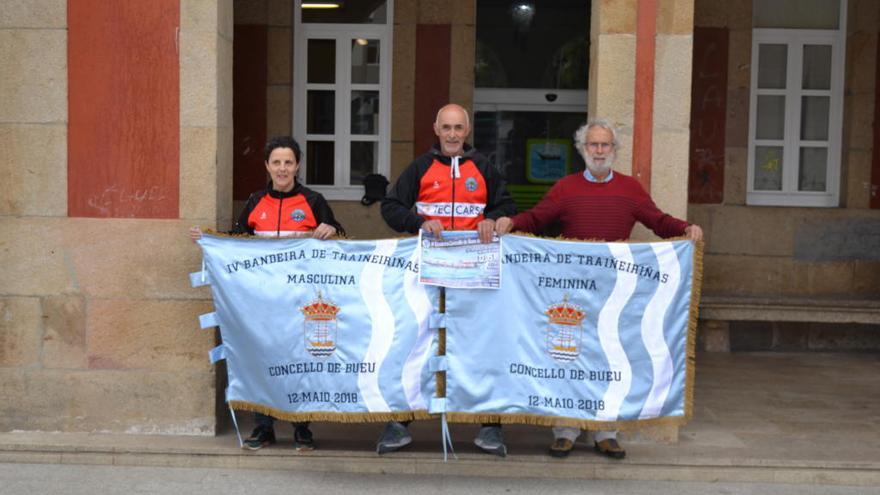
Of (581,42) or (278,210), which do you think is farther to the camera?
(581,42)

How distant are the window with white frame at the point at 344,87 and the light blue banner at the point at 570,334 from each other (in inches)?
187

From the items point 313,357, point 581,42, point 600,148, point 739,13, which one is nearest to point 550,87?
point 581,42

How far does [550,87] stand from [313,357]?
606 centimetres

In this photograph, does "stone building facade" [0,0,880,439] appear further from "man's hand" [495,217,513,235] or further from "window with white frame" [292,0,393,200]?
"window with white frame" [292,0,393,200]

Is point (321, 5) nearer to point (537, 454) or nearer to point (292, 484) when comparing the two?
point (537, 454)

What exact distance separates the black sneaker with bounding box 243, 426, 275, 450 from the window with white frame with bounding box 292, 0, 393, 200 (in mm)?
4459

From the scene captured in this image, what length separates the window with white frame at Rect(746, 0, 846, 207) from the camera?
12164mm

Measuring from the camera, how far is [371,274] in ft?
23.2

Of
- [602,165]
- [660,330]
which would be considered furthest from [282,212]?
[660,330]

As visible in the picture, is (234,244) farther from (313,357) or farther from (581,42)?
(581,42)

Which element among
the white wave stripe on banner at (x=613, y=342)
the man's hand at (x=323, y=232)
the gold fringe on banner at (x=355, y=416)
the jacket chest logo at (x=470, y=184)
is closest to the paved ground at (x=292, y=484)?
the gold fringe on banner at (x=355, y=416)

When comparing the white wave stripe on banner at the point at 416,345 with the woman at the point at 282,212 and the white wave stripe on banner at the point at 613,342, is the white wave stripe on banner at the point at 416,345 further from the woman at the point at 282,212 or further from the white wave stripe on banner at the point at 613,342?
the white wave stripe on banner at the point at 613,342

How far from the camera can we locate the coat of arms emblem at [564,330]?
7031 millimetres

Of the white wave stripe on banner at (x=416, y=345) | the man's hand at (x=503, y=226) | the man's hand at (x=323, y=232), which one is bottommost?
the white wave stripe on banner at (x=416, y=345)
